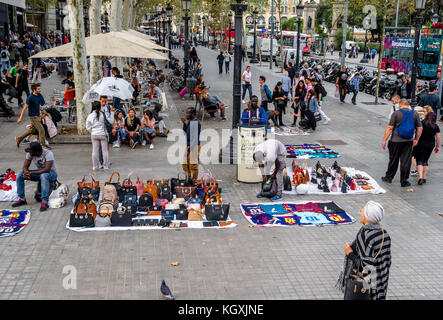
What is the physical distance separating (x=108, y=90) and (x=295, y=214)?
6972mm

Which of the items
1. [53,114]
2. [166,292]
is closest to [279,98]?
[53,114]

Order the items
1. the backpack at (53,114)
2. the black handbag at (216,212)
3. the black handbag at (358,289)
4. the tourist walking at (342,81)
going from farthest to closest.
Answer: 1. the tourist walking at (342,81)
2. the backpack at (53,114)
3. the black handbag at (216,212)
4. the black handbag at (358,289)

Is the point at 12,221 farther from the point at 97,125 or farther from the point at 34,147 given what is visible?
the point at 97,125

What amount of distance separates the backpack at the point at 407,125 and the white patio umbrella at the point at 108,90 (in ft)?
24.2

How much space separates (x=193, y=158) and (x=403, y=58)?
95.4ft

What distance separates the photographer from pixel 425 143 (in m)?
11.0

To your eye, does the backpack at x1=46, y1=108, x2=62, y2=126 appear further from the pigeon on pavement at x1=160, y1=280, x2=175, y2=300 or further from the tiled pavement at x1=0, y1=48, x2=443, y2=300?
the pigeon on pavement at x1=160, y1=280, x2=175, y2=300

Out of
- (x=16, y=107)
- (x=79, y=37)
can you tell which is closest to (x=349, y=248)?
(x=79, y=37)

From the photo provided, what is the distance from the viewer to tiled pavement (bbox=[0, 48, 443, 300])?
251 inches

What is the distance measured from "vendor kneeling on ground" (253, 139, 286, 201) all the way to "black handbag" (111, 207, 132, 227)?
2643mm

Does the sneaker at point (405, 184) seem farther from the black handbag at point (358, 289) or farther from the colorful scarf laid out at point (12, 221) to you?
the colorful scarf laid out at point (12, 221)

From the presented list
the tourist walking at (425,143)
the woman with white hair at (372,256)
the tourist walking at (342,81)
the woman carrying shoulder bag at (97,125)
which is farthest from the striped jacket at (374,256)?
the tourist walking at (342,81)

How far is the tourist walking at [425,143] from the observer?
10.9 m
